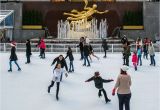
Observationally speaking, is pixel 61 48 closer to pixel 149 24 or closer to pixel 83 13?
pixel 83 13

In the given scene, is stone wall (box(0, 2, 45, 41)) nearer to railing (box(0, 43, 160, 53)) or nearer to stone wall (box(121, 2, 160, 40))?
stone wall (box(121, 2, 160, 40))

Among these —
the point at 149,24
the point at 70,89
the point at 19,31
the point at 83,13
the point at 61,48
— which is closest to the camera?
the point at 70,89

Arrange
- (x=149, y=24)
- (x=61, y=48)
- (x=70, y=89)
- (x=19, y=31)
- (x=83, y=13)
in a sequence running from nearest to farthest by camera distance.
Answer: (x=70, y=89) < (x=61, y=48) < (x=83, y=13) < (x=19, y=31) < (x=149, y=24)

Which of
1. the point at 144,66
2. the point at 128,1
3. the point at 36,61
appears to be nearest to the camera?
the point at 144,66

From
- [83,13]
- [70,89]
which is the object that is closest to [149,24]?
[83,13]

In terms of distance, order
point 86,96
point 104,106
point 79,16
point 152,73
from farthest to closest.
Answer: point 79,16 < point 152,73 < point 86,96 < point 104,106

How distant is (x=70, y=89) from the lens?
43.7ft

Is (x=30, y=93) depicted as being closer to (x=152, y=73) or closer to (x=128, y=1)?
(x=152, y=73)

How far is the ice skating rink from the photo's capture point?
11.5m

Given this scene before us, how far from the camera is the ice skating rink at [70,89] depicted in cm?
1155

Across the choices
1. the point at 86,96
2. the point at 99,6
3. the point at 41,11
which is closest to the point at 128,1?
the point at 99,6

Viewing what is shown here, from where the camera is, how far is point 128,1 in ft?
120

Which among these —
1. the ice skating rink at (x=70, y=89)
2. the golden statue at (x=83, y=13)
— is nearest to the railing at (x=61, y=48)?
the ice skating rink at (x=70, y=89)

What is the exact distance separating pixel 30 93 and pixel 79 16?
70.0 ft
